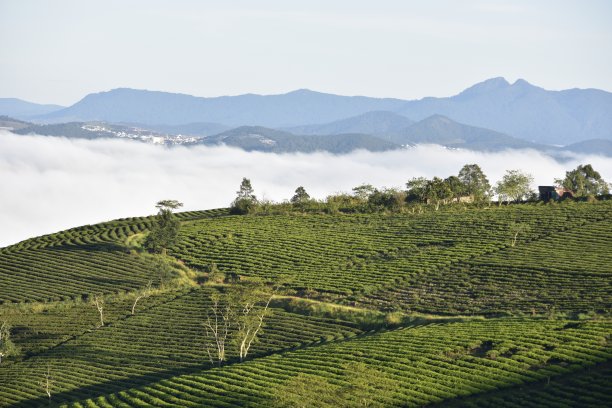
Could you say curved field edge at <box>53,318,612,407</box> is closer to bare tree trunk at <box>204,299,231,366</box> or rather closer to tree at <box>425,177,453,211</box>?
bare tree trunk at <box>204,299,231,366</box>

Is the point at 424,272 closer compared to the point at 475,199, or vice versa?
the point at 424,272

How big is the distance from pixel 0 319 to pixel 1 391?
18.5m

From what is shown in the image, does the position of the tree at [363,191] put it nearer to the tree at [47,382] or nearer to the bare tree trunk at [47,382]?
the tree at [47,382]

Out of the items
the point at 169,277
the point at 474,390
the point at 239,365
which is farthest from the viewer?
the point at 169,277

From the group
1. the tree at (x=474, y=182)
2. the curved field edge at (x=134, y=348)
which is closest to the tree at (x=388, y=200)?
the tree at (x=474, y=182)

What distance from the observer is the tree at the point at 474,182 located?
139625mm

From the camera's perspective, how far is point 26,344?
252 ft

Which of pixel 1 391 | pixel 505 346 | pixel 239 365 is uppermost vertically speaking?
pixel 505 346

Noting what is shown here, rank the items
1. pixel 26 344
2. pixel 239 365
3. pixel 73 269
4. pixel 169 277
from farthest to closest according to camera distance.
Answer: pixel 73 269 < pixel 169 277 < pixel 26 344 < pixel 239 365

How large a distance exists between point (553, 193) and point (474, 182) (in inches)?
600

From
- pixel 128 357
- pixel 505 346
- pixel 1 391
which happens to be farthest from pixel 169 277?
pixel 505 346

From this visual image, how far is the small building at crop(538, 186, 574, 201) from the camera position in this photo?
130500mm

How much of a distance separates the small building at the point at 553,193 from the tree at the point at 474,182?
30.2 feet

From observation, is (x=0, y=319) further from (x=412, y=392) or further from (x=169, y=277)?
(x=412, y=392)
